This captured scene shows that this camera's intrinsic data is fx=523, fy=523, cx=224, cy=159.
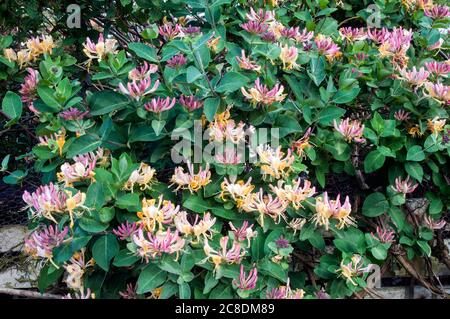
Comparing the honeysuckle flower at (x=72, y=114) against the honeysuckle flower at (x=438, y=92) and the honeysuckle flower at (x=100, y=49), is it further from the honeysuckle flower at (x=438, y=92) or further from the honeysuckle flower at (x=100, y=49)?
the honeysuckle flower at (x=438, y=92)


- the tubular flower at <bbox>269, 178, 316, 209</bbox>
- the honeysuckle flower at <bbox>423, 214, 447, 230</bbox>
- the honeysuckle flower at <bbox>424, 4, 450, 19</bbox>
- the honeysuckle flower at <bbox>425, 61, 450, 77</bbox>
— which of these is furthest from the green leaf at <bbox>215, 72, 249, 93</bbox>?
the honeysuckle flower at <bbox>424, 4, 450, 19</bbox>

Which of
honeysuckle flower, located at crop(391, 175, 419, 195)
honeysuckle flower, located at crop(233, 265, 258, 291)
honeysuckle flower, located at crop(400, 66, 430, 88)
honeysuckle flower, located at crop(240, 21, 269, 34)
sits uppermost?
honeysuckle flower, located at crop(240, 21, 269, 34)

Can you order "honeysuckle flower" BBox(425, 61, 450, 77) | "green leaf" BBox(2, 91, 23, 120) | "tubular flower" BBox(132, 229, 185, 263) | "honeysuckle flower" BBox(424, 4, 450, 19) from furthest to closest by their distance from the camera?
"honeysuckle flower" BBox(424, 4, 450, 19), "honeysuckle flower" BBox(425, 61, 450, 77), "green leaf" BBox(2, 91, 23, 120), "tubular flower" BBox(132, 229, 185, 263)

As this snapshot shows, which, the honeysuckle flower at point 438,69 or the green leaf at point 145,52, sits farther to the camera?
the honeysuckle flower at point 438,69

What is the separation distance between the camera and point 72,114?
125cm

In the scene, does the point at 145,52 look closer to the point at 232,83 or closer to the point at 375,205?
the point at 232,83

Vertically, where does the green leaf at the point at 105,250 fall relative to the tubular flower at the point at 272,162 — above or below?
below

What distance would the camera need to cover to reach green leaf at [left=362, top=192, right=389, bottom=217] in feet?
4.71

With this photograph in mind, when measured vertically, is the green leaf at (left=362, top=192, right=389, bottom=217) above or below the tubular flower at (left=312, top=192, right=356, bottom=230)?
below

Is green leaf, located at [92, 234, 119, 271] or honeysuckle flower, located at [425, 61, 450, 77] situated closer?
green leaf, located at [92, 234, 119, 271]

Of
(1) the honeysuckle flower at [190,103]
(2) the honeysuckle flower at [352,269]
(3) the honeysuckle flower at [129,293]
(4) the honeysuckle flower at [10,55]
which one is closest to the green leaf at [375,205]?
(2) the honeysuckle flower at [352,269]

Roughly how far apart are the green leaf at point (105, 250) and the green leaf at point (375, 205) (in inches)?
28.4

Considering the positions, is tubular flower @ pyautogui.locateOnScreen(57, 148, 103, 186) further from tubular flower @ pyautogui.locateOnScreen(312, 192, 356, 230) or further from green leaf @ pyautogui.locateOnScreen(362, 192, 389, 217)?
green leaf @ pyautogui.locateOnScreen(362, 192, 389, 217)

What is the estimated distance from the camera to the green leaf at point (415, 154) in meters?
1.36
